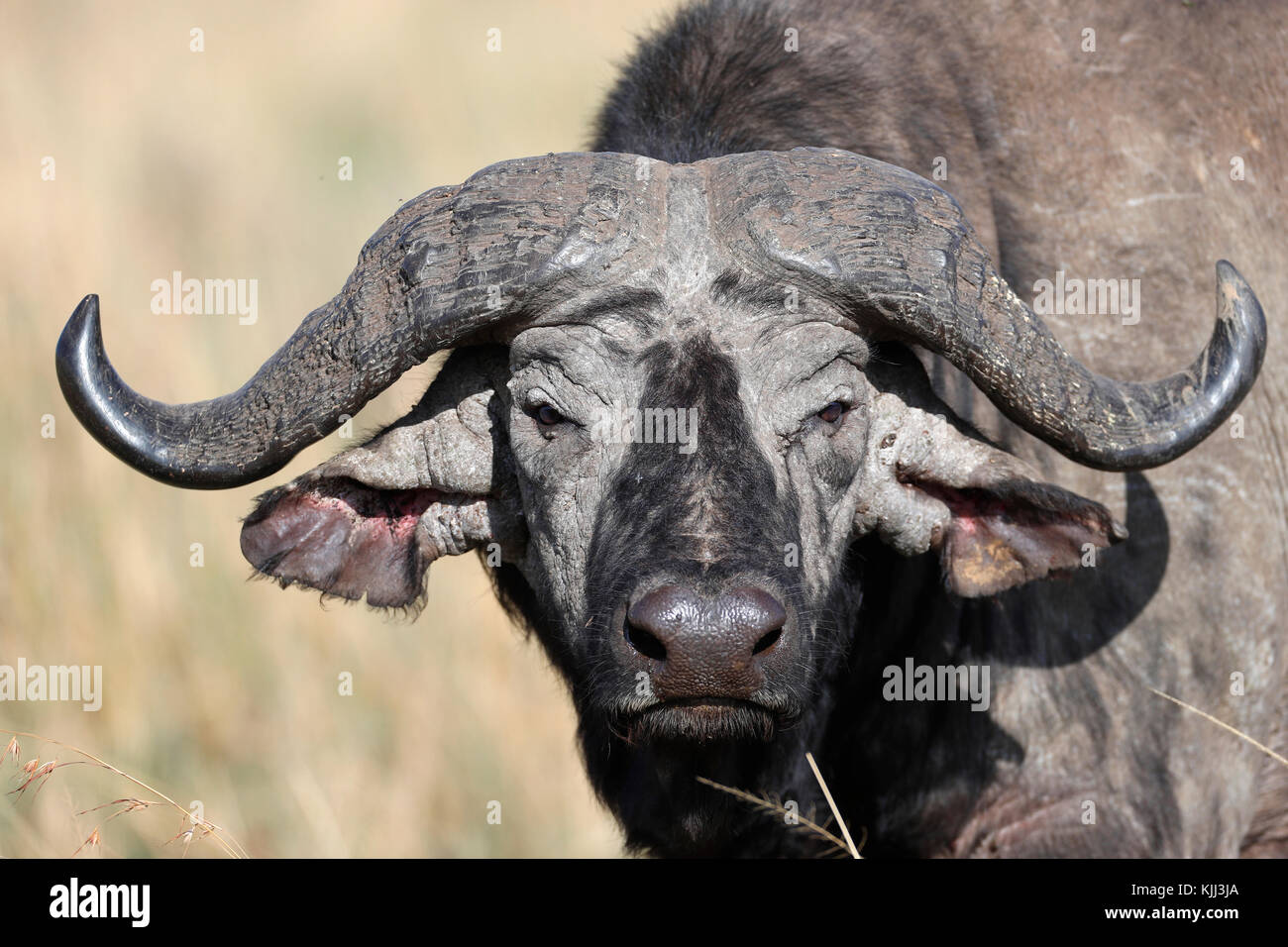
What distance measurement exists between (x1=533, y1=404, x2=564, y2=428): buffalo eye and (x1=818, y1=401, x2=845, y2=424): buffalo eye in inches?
31.6

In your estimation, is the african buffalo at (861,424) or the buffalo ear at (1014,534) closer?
the african buffalo at (861,424)

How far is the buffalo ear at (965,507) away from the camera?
4227mm

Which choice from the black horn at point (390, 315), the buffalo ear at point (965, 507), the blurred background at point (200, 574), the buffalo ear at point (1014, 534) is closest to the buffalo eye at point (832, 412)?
the buffalo ear at point (965, 507)

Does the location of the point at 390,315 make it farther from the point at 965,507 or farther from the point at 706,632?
the point at 965,507

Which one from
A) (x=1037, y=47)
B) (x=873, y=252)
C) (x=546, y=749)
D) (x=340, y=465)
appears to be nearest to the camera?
(x=873, y=252)

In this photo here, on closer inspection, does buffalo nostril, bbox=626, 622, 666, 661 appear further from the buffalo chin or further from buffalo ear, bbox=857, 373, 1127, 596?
buffalo ear, bbox=857, 373, 1127, 596

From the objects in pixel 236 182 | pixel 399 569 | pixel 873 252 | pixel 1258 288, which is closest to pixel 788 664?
pixel 873 252

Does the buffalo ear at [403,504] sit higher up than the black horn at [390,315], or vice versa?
the black horn at [390,315]

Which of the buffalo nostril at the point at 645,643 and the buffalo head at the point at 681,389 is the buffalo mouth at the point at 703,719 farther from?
the buffalo nostril at the point at 645,643

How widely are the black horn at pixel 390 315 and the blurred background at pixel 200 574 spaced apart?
0.78m

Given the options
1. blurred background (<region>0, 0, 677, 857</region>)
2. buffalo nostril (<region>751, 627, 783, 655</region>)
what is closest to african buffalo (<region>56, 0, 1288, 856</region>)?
buffalo nostril (<region>751, 627, 783, 655</region>)

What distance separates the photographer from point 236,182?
469 inches
